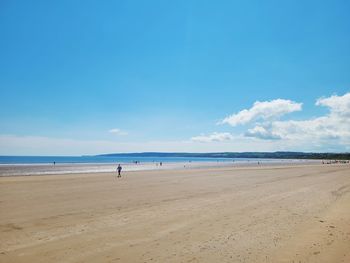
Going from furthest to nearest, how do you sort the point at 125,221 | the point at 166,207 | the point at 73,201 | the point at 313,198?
1. the point at 313,198
2. the point at 73,201
3. the point at 166,207
4. the point at 125,221

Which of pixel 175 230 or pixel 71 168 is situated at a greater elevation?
pixel 71 168

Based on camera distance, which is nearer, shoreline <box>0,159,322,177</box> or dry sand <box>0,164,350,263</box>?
dry sand <box>0,164,350,263</box>

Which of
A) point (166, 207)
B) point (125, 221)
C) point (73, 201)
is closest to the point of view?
point (125, 221)

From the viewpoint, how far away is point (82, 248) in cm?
884

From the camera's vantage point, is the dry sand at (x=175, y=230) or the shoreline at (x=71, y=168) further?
the shoreline at (x=71, y=168)

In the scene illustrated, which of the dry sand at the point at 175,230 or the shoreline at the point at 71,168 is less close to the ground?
the shoreline at the point at 71,168

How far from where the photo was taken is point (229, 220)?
12.8 m

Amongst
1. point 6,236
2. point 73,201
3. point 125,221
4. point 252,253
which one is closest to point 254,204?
point 125,221

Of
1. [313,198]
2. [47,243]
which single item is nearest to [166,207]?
[47,243]

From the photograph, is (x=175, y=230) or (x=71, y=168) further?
(x=71, y=168)

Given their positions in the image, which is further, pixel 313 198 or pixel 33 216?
pixel 313 198

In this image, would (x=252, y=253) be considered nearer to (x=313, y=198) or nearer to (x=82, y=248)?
(x=82, y=248)

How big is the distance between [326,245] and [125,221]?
7009 mm

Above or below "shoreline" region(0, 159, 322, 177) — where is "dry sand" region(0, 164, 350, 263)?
below
